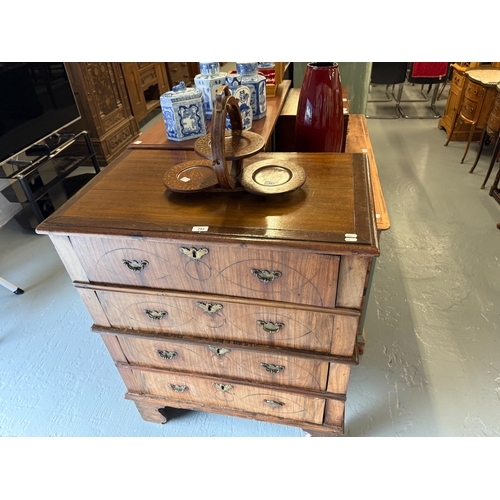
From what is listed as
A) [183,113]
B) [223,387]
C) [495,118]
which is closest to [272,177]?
[183,113]

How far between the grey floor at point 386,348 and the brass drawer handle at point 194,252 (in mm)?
915

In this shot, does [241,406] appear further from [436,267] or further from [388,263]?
[436,267]

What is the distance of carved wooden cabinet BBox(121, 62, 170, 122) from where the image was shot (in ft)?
13.5

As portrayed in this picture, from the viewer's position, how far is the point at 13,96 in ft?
7.75

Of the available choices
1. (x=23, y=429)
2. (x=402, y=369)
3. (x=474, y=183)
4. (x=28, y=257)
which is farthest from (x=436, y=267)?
(x=28, y=257)

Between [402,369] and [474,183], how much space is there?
2202mm

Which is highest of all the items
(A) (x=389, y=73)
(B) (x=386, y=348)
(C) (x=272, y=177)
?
(C) (x=272, y=177)

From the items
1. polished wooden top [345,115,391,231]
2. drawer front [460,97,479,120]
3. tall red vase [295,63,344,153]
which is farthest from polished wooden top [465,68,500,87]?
tall red vase [295,63,344,153]

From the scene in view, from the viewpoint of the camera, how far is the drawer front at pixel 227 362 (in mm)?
1119

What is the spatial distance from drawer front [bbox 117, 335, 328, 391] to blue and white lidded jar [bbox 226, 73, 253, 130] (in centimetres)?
85

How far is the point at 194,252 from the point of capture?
2.97 ft

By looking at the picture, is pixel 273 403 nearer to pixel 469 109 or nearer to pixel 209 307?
pixel 209 307

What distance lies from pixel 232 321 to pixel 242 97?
0.87 meters

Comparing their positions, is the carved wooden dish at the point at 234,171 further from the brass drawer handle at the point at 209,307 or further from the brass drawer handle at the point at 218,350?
the brass drawer handle at the point at 218,350
